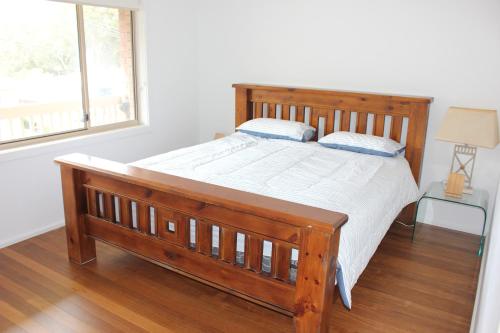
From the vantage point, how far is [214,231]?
2.26 meters

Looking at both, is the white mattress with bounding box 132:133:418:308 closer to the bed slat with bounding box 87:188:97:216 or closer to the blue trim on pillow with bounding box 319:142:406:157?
the blue trim on pillow with bounding box 319:142:406:157

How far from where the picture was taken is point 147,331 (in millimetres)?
2160

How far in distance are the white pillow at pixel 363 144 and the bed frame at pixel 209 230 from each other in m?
1.63

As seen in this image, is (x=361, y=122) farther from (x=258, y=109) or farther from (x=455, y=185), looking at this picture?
(x=258, y=109)

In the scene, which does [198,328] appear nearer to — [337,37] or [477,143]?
[477,143]

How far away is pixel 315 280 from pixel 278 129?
211 centimetres

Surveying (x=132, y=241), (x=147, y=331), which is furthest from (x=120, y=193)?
(x=147, y=331)

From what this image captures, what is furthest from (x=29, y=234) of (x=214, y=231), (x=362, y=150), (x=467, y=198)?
(x=467, y=198)

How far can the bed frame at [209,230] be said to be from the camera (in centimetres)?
184

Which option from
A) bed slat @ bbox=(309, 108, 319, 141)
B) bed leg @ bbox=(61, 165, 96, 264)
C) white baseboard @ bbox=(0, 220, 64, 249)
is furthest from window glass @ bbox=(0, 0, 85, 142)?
bed slat @ bbox=(309, 108, 319, 141)

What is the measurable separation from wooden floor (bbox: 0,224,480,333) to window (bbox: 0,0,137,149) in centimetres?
102

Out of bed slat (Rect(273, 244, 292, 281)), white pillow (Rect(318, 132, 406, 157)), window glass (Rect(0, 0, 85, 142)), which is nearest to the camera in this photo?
bed slat (Rect(273, 244, 292, 281))

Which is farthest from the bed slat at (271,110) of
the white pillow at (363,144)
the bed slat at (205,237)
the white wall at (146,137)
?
the bed slat at (205,237)

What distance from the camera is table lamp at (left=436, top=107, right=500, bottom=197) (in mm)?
2953
